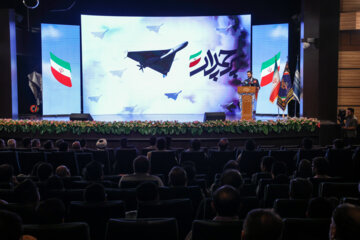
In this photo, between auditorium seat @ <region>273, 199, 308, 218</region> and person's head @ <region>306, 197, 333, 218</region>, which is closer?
person's head @ <region>306, 197, 333, 218</region>

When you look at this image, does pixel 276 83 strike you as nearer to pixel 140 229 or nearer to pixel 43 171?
pixel 43 171

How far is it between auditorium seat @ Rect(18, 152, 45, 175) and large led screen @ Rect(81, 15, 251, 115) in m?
8.30

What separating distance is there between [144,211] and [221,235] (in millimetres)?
907

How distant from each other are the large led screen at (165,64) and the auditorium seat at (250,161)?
28.3ft

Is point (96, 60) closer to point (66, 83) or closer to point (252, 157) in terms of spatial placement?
point (66, 83)

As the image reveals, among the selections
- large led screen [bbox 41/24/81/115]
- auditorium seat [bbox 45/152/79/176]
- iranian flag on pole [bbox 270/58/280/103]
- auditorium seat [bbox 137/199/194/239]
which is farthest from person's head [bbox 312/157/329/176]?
large led screen [bbox 41/24/81/115]

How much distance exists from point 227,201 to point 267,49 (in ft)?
39.4

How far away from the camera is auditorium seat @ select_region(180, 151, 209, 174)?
5883mm

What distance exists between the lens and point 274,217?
200 cm

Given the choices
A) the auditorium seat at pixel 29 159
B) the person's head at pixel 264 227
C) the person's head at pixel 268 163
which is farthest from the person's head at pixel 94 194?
the auditorium seat at pixel 29 159

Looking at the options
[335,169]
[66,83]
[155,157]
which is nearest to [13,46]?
[66,83]

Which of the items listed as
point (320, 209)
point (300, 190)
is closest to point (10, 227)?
point (320, 209)

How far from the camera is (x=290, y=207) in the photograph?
3.11 metres

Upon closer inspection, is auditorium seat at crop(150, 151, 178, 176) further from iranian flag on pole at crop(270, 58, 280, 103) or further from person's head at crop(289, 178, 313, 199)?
iranian flag on pole at crop(270, 58, 280, 103)
